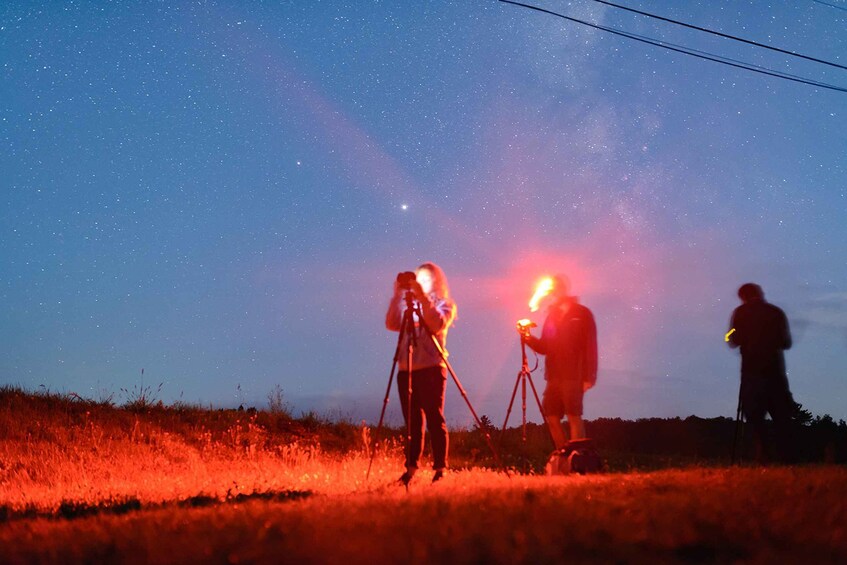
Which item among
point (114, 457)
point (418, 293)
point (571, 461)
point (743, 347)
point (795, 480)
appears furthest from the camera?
point (114, 457)

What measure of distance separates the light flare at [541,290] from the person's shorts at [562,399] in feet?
3.34

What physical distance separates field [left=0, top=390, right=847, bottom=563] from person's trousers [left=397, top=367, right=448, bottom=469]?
371 mm

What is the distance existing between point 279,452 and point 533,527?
10.5 meters

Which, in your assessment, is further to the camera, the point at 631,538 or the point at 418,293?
the point at 418,293

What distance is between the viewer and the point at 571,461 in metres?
9.85

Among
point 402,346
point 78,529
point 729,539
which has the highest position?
point 402,346

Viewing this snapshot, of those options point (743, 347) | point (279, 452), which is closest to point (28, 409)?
point (279, 452)

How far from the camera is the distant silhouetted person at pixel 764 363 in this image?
11.0 metres

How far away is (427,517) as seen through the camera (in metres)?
5.95

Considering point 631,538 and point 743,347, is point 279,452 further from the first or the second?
point 631,538

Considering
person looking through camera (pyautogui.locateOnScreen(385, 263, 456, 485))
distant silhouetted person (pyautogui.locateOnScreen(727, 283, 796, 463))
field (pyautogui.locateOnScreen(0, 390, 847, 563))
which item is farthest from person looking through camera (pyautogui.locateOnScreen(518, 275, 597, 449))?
distant silhouetted person (pyautogui.locateOnScreen(727, 283, 796, 463))

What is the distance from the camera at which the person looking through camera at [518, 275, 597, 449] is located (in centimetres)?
1009

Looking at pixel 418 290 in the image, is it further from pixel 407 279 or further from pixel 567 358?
pixel 567 358

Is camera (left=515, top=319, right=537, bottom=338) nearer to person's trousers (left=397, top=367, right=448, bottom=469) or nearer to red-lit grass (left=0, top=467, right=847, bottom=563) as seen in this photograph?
person's trousers (left=397, top=367, right=448, bottom=469)
